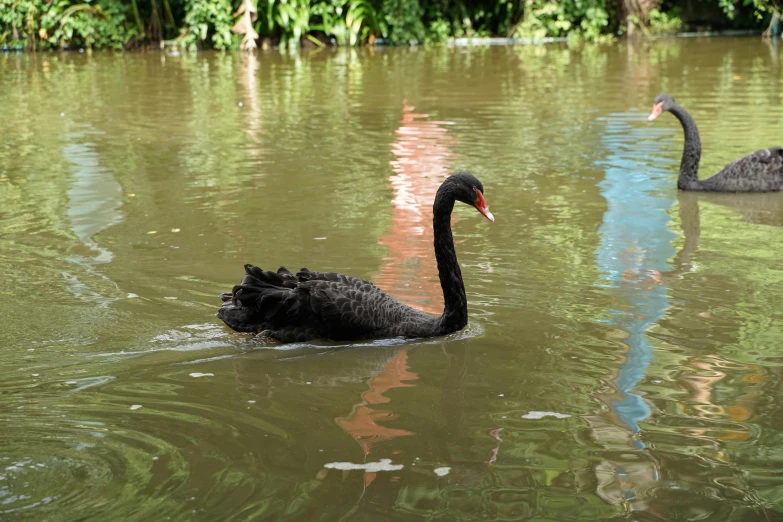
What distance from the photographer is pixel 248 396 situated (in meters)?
4.07

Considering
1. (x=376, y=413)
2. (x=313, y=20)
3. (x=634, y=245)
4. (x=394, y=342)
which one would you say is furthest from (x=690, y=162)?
(x=313, y=20)

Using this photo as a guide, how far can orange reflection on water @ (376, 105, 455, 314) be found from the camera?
216 inches

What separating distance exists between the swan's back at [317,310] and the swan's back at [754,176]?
3.74 meters

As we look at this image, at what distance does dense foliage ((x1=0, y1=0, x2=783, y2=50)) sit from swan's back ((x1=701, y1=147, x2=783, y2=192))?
1316 centimetres

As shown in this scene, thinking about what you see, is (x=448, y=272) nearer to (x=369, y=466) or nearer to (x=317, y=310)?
(x=317, y=310)

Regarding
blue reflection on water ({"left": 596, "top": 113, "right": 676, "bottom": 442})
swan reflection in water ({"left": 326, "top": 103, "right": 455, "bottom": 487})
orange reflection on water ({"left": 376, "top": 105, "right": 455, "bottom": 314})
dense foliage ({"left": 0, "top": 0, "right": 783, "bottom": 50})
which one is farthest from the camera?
dense foliage ({"left": 0, "top": 0, "right": 783, "bottom": 50})

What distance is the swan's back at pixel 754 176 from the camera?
24.7ft

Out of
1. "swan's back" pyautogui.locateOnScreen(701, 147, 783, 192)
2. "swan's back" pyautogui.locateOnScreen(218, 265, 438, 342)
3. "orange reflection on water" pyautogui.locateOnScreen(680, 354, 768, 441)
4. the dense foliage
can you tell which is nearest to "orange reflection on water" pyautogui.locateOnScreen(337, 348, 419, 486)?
"swan's back" pyautogui.locateOnScreen(218, 265, 438, 342)

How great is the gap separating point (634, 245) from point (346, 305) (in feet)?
7.71

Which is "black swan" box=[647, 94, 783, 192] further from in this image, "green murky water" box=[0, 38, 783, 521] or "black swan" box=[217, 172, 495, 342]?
"black swan" box=[217, 172, 495, 342]

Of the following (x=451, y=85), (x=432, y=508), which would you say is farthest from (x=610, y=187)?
(x=451, y=85)

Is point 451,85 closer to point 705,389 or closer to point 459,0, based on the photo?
point 459,0

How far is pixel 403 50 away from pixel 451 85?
625cm

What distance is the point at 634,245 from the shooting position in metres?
6.20
